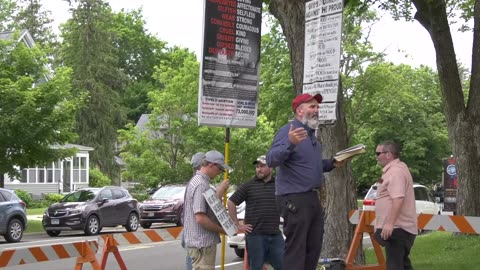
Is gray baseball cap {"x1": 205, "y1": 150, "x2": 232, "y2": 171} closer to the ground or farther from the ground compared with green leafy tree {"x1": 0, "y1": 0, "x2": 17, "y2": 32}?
closer to the ground

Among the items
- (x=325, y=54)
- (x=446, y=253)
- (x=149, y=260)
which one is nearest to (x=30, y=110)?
(x=149, y=260)

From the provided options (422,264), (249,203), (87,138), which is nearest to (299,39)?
(249,203)

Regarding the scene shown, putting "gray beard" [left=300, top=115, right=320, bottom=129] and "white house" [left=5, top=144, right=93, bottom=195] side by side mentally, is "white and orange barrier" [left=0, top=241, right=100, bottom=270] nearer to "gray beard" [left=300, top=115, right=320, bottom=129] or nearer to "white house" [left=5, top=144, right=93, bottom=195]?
"gray beard" [left=300, top=115, right=320, bottom=129]

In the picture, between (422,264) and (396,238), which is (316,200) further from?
(422,264)

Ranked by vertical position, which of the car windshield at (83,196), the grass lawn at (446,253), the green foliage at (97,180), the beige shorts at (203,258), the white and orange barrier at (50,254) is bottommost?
the green foliage at (97,180)

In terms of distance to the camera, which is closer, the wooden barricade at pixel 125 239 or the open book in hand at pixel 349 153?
the open book in hand at pixel 349 153

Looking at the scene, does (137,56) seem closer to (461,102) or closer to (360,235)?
(461,102)

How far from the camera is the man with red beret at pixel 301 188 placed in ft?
20.5

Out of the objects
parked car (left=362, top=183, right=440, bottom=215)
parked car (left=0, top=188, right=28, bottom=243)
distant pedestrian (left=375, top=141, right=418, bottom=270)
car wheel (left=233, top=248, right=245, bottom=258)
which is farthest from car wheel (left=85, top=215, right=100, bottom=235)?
distant pedestrian (left=375, top=141, right=418, bottom=270)

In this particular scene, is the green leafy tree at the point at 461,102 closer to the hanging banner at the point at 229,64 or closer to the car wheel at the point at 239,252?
the car wheel at the point at 239,252

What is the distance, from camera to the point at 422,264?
39.8ft

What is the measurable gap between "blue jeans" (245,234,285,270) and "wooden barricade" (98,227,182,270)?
1.47 m

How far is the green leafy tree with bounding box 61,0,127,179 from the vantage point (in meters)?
61.4

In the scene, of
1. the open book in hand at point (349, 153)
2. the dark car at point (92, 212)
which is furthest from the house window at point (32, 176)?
the open book in hand at point (349, 153)
